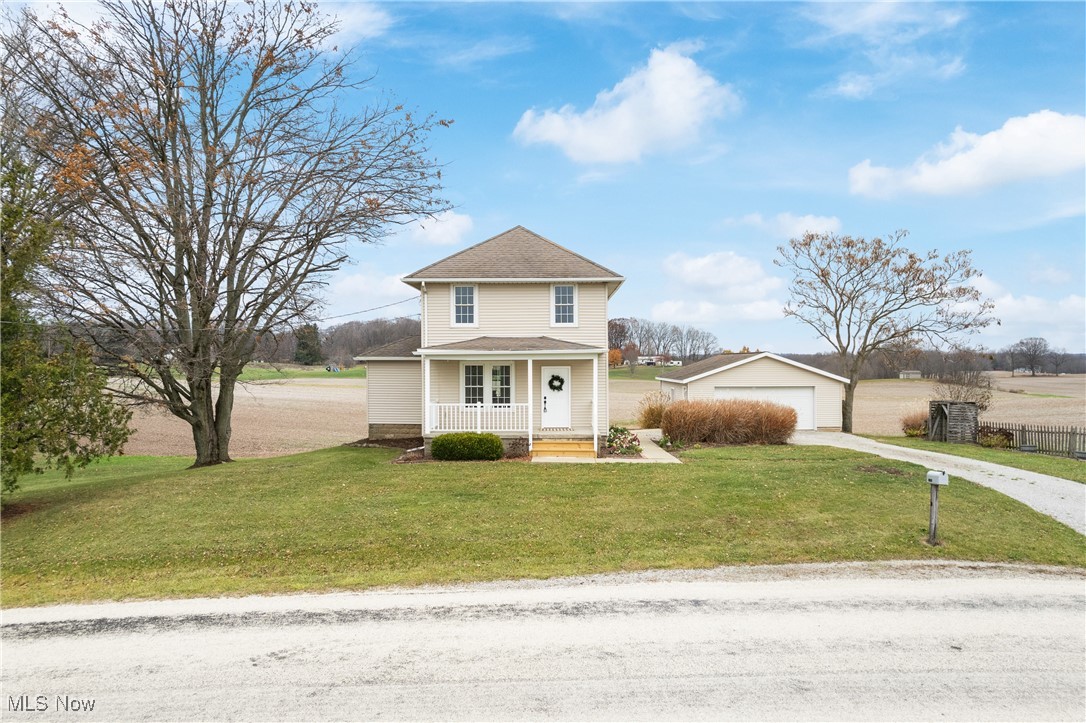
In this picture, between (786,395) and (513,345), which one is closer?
(513,345)

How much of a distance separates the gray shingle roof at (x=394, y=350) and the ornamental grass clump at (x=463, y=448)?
16.5ft

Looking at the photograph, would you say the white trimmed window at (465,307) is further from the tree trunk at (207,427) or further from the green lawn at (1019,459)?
the green lawn at (1019,459)

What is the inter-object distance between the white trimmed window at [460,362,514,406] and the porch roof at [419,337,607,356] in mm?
978

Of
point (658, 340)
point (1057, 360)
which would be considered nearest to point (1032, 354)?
point (1057, 360)

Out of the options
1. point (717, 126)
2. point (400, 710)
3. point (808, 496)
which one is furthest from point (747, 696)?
point (717, 126)

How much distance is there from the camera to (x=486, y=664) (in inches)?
203

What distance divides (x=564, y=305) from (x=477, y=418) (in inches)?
182

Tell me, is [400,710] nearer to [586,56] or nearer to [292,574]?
[292,574]

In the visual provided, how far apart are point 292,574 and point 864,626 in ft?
22.8

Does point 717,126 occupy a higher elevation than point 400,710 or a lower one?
higher

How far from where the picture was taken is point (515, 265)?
1911cm

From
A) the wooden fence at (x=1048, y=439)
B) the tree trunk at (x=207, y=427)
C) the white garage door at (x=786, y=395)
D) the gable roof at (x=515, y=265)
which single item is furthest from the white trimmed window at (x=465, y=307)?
the wooden fence at (x=1048, y=439)

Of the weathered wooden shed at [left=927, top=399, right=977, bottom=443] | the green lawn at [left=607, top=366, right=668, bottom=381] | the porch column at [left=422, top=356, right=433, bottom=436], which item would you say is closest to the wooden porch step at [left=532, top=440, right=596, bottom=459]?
the porch column at [left=422, top=356, right=433, bottom=436]

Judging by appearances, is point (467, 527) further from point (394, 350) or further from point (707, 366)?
point (707, 366)
